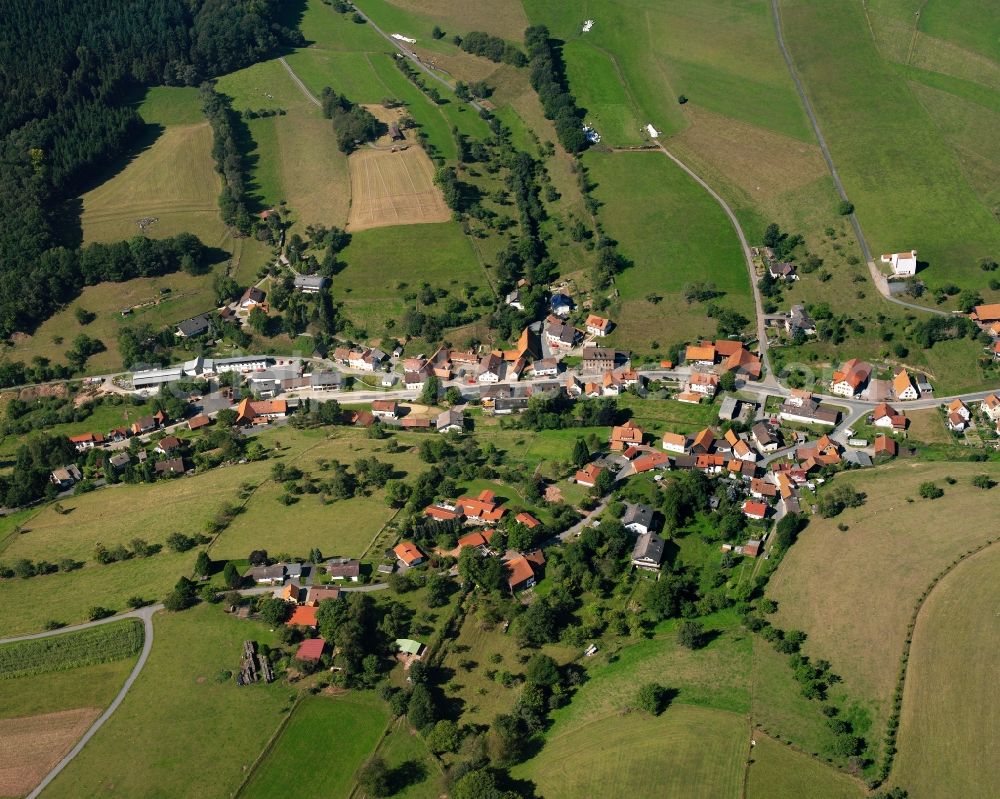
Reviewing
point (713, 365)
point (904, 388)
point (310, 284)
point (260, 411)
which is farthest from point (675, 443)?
point (310, 284)

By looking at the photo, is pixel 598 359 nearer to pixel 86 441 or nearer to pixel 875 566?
pixel 875 566

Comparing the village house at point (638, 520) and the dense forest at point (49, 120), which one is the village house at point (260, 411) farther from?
the village house at point (638, 520)

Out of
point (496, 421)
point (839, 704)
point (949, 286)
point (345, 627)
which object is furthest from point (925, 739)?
point (949, 286)

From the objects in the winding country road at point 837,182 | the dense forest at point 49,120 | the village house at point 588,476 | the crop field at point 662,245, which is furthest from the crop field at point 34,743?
the winding country road at point 837,182

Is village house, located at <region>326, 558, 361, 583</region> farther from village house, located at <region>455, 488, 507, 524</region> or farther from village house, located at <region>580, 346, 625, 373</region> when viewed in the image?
village house, located at <region>580, 346, 625, 373</region>

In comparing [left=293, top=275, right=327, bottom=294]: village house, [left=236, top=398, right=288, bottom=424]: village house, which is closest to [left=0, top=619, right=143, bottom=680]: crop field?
[left=236, top=398, right=288, bottom=424]: village house
